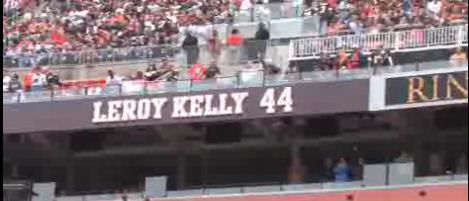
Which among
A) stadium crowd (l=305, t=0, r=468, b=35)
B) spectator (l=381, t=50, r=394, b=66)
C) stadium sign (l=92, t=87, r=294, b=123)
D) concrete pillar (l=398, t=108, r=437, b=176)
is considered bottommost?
concrete pillar (l=398, t=108, r=437, b=176)

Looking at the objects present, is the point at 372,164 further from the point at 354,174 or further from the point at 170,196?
the point at 170,196

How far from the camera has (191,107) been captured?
20.3 m

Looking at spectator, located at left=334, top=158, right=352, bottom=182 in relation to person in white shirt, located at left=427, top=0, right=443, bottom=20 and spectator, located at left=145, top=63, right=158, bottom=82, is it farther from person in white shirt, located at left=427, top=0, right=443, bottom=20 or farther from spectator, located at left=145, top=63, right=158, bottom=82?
spectator, located at left=145, top=63, right=158, bottom=82

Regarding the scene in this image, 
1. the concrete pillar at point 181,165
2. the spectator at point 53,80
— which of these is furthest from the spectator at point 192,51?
the spectator at point 53,80

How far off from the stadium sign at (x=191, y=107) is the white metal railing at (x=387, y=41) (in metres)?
0.63

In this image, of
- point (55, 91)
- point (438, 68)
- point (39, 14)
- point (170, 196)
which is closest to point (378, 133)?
point (438, 68)

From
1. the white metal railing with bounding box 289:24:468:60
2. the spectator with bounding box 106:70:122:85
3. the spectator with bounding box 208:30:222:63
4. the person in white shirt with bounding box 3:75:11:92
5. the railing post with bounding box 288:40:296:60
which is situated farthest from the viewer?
the person in white shirt with bounding box 3:75:11:92

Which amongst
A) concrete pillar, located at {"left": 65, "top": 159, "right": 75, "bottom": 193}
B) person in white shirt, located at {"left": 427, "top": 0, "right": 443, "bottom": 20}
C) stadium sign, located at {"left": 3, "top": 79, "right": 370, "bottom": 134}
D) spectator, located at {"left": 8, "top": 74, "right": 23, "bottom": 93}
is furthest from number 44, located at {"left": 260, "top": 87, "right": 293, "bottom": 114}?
spectator, located at {"left": 8, "top": 74, "right": 23, "bottom": 93}

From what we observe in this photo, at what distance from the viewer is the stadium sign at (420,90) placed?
1841 centimetres

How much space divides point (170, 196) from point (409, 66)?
13.8 feet

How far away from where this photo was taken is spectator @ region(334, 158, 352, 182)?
19.4 meters

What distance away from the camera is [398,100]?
18828 millimetres

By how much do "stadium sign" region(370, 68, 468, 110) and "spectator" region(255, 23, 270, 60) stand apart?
212 centimetres

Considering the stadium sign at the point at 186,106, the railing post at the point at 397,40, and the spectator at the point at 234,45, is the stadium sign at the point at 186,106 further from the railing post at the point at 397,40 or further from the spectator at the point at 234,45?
the railing post at the point at 397,40
